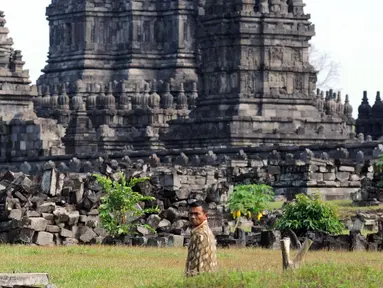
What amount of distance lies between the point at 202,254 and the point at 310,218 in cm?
1395

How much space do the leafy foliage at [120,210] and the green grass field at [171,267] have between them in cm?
210

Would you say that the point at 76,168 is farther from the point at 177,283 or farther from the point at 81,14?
the point at 177,283

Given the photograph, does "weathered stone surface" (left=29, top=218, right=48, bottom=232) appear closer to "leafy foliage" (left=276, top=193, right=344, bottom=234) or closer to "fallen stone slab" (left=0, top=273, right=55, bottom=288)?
"leafy foliage" (left=276, top=193, right=344, bottom=234)

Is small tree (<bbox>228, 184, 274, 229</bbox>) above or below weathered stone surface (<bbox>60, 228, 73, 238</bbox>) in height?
above

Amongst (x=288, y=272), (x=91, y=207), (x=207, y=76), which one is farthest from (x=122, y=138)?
(x=288, y=272)

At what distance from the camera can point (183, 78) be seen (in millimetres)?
98375

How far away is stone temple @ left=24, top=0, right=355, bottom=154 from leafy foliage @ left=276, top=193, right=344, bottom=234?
35.9m

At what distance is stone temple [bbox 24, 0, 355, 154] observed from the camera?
7575 cm

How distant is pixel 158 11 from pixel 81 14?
157 inches

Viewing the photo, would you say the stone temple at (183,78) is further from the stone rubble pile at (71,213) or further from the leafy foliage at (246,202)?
the stone rubble pile at (71,213)

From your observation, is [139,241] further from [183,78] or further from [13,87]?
[183,78]

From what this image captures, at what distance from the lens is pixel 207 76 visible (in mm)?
77438

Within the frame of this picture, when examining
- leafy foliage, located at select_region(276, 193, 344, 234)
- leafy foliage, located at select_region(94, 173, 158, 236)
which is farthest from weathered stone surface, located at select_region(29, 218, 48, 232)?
leafy foliage, located at select_region(276, 193, 344, 234)

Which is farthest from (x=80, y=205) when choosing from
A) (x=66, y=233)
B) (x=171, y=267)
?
(x=171, y=267)
